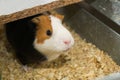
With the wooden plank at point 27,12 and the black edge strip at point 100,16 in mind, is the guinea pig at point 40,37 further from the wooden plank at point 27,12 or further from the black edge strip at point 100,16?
the black edge strip at point 100,16

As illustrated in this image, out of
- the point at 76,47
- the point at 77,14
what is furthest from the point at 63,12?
the point at 76,47

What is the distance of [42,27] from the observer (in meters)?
1.61

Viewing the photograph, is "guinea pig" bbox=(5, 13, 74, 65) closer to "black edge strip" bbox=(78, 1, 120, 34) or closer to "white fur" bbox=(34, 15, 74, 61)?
"white fur" bbox=(34, 15, 74, 61)

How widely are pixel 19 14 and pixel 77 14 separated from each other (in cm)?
76

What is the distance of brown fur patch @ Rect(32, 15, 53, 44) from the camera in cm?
160

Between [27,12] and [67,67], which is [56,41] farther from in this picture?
[67,67]

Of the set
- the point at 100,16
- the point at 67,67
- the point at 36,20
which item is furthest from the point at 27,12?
the point at 100,16

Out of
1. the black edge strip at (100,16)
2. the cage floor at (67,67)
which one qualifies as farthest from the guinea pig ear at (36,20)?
the black edge strip at (100,16)

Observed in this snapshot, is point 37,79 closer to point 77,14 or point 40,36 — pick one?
point 40,36

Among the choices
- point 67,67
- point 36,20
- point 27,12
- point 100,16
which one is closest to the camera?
point 27,12

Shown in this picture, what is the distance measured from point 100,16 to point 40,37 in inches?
22.1

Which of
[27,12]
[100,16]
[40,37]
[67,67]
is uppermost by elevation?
[27,12]

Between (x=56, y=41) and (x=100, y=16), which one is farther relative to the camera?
(x=100, y=16)

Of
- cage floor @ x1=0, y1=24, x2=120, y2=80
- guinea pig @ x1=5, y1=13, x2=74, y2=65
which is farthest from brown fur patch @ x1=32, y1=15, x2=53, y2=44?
cage floor @ x1=0, y1=24, x2=120, y2=80
